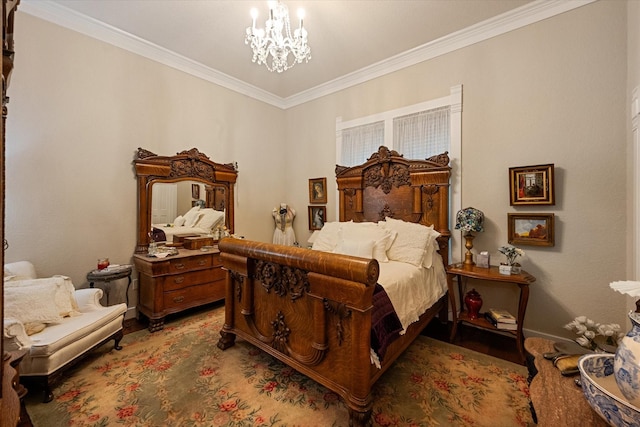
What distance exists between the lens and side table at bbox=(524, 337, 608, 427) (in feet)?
2.80

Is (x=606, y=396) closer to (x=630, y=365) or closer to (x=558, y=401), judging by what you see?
(x=630, y=365)

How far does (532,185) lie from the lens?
2.50 metres

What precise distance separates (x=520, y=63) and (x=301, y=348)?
3.44 metres

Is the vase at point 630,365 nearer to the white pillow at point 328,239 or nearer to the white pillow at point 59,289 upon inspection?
the white pillow at point 328,239

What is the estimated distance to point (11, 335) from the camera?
5.36ft

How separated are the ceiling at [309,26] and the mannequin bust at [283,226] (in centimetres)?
222

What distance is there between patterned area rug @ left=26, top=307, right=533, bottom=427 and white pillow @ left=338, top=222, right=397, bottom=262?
95cm

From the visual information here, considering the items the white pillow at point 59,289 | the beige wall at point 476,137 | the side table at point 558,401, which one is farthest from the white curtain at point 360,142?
the white pillow at point 59,289

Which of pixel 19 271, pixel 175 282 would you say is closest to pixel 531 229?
pixel 175 282

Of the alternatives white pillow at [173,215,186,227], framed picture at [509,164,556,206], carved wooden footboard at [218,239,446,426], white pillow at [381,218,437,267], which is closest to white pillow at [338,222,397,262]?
white pillow at [381,218,437,267]

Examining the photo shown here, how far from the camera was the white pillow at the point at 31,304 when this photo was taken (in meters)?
1.81

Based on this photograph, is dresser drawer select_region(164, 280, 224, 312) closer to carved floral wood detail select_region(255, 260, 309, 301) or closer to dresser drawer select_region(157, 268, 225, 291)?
dresser drawer select_region(157, 268, 225, 291)

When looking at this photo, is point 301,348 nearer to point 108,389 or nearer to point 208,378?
point 208,378

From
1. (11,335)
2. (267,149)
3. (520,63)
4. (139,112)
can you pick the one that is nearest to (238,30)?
(139,112)
